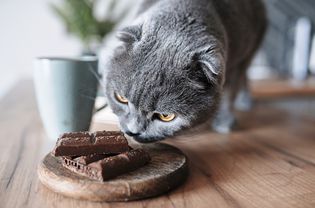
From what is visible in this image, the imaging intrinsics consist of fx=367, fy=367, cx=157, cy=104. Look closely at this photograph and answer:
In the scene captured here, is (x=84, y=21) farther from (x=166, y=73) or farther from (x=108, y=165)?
(x=108, y=165)

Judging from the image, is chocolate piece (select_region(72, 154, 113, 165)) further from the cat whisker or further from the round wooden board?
the cat whisker

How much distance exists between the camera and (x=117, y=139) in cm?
67

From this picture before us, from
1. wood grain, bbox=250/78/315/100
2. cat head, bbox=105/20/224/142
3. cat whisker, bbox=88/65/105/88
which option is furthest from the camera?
wood grain, bbox=250/78/315/100

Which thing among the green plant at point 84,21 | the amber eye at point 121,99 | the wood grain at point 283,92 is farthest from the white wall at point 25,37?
the amber eye at point 121,99

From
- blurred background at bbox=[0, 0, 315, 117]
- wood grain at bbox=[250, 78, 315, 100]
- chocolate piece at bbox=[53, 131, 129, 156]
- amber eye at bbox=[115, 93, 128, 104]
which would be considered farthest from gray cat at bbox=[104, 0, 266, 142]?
wood grain at bbox=[250, 78, 315, 100]

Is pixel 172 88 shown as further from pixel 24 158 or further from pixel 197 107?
pixel 24 158

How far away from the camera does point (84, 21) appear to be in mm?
1732

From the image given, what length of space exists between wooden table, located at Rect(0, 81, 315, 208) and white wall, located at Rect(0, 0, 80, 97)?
54.7 inches

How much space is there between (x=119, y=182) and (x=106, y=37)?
4.46 ft

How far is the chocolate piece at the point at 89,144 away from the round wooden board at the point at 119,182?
0.12 ft

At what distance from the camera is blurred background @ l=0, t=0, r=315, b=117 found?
1.69m

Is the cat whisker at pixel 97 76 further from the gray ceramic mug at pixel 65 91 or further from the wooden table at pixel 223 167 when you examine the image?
the wooden table at pixel 223 167

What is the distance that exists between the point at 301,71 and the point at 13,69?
1.85 metres

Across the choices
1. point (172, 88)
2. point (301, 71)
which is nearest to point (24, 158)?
point (172, 88)
